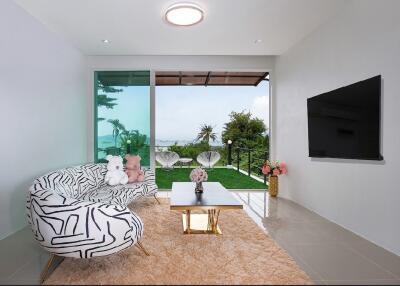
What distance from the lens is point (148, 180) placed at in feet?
15.1

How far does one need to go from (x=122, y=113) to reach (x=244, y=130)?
4.99m

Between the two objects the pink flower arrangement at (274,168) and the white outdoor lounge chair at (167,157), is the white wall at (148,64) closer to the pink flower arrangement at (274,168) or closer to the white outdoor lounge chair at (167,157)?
the pink flower arrangement at (274,168)

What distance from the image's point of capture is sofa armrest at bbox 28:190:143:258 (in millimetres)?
2125

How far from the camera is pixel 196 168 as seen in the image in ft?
12.5

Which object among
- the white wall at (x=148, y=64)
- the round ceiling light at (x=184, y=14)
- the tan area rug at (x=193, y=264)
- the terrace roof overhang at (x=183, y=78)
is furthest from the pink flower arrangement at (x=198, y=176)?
the terrace roof overhang at (x=183, y=78)

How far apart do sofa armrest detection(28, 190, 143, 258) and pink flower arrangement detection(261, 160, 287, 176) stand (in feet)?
11.9

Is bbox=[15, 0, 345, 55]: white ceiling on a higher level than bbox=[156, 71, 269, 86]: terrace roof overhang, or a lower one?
higher

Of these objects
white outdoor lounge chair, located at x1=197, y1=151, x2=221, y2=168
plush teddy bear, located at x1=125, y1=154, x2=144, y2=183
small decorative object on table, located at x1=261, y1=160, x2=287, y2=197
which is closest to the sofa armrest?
plush teddy bear, located at x1=125, y1=154, x2=144, y2=183

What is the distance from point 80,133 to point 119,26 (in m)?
2.20

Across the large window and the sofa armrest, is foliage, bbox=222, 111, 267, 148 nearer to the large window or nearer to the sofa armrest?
the large window

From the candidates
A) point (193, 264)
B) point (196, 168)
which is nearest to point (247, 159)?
point (196, 168)

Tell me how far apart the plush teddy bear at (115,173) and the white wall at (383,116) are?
2.90 metres

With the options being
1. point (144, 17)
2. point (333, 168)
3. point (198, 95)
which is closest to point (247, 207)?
point (333, 168)

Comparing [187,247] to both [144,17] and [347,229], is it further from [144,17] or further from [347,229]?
[144,17]
